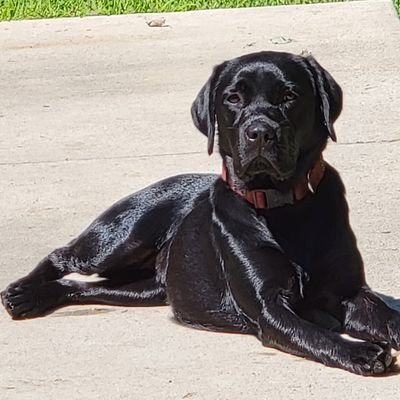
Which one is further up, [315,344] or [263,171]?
[263,171]

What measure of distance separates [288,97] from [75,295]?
1.33m

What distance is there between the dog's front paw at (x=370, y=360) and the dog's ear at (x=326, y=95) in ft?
2.89

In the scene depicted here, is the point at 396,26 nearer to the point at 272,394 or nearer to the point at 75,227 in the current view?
the point at 75,227

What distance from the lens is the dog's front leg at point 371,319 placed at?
4750mm

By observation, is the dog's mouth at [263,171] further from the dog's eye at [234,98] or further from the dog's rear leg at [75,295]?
the dog's rear leg at [75,295]

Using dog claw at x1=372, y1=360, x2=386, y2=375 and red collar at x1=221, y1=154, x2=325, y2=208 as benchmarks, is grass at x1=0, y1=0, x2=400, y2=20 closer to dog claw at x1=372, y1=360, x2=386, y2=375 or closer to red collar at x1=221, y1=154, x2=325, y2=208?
red collar at x1=221, y1=154, x2=325, y2=208

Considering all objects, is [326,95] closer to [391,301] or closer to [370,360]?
[391,301]

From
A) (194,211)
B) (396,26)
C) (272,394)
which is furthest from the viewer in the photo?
(396,26)

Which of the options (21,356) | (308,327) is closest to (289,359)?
(308,327)

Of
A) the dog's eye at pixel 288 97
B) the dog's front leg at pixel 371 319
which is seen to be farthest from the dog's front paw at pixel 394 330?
the dog's eye at pixel 288 97

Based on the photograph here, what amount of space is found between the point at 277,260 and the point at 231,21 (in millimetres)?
4992

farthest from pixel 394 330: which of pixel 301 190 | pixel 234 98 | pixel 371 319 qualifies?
pixel 234 98

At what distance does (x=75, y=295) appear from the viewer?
5.55m

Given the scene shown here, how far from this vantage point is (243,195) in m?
5.02
